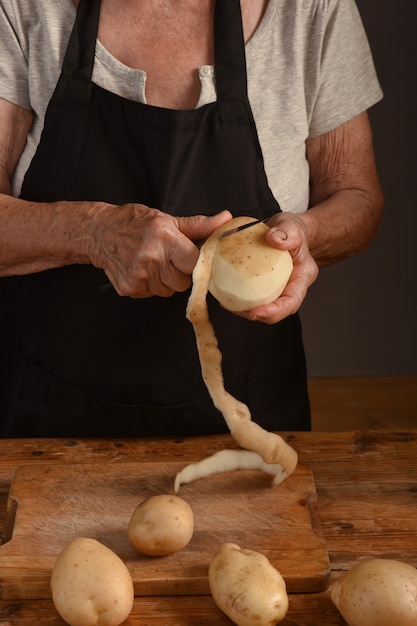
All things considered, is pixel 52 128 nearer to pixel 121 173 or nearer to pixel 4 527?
pixel 121 173

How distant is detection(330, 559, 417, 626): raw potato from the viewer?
1.09 metres

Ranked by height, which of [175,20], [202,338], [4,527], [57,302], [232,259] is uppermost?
[175,20]

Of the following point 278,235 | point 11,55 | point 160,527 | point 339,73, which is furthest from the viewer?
point 339,73

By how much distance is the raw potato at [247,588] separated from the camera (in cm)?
111

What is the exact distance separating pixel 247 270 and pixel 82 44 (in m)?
0.57

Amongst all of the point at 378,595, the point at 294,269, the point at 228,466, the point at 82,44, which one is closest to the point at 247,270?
the point at 294,269

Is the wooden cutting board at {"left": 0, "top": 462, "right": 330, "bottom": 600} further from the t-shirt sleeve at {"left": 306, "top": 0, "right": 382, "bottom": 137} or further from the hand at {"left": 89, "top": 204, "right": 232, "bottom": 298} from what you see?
the t-shirt sleeve at {"left": 306, "top": 0, "right": 382, "bottom": 137}

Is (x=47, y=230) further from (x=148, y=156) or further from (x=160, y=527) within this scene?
(x=160, y=527)

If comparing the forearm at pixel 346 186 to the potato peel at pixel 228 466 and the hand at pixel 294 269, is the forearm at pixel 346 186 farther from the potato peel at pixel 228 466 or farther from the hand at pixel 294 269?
the potato peel at pixel 228 466

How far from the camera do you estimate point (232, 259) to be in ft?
4.20

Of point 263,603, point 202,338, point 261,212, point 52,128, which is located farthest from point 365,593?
point 52,128

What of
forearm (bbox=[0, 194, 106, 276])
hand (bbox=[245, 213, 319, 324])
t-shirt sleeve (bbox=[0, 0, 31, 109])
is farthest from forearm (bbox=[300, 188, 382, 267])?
t-shirt sleeve (bbox=[0, 0, 31, 109])

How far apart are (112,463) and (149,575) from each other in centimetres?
29

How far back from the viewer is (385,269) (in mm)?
2820
